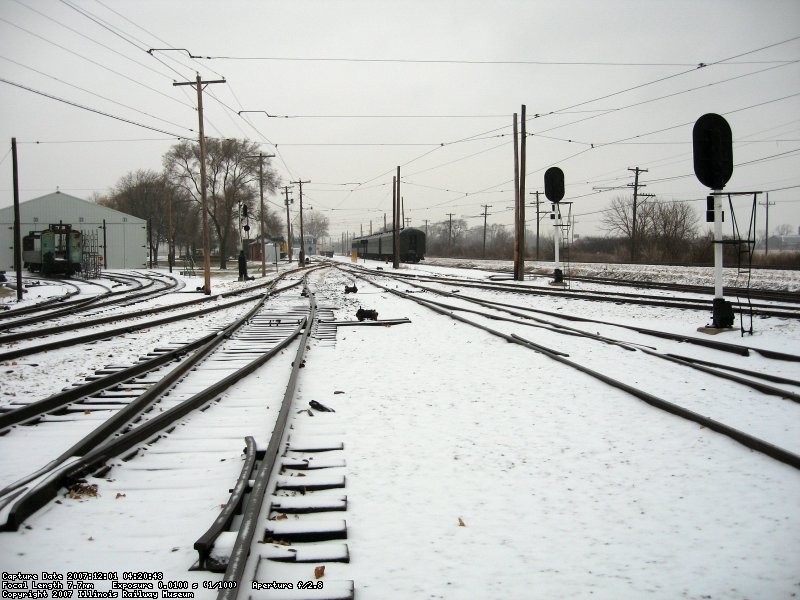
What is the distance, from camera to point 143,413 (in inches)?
214

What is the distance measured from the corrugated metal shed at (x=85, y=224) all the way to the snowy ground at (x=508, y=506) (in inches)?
2227

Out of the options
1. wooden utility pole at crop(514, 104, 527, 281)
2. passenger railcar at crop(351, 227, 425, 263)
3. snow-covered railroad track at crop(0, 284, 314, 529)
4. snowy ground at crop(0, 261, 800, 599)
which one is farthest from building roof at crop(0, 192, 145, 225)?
snowy ground at crop(0, 261, 800, 599)

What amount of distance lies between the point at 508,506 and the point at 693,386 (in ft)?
14.0

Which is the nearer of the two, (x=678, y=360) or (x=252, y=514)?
(x=252, y=514)

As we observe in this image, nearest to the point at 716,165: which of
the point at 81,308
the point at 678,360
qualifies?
the point at 678,360

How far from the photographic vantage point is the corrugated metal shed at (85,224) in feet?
176

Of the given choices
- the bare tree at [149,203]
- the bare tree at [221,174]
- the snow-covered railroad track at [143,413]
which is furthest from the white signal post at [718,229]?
the bare tree at [149,203]

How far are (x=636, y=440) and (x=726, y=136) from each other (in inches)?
309

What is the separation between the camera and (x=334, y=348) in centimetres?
962

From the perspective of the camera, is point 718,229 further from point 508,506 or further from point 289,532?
point 289,532

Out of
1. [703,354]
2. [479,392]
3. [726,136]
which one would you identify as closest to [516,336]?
[703,354]

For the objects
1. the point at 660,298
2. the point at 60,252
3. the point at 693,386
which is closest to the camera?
the point at 693,386

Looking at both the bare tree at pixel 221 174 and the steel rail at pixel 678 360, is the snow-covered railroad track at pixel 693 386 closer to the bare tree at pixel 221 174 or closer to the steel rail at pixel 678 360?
the steel rail at pixel 678 360

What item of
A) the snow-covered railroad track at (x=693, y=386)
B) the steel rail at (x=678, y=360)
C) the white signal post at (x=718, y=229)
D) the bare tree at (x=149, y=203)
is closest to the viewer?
the snow-covered railroad track at (x=693, y=386)
